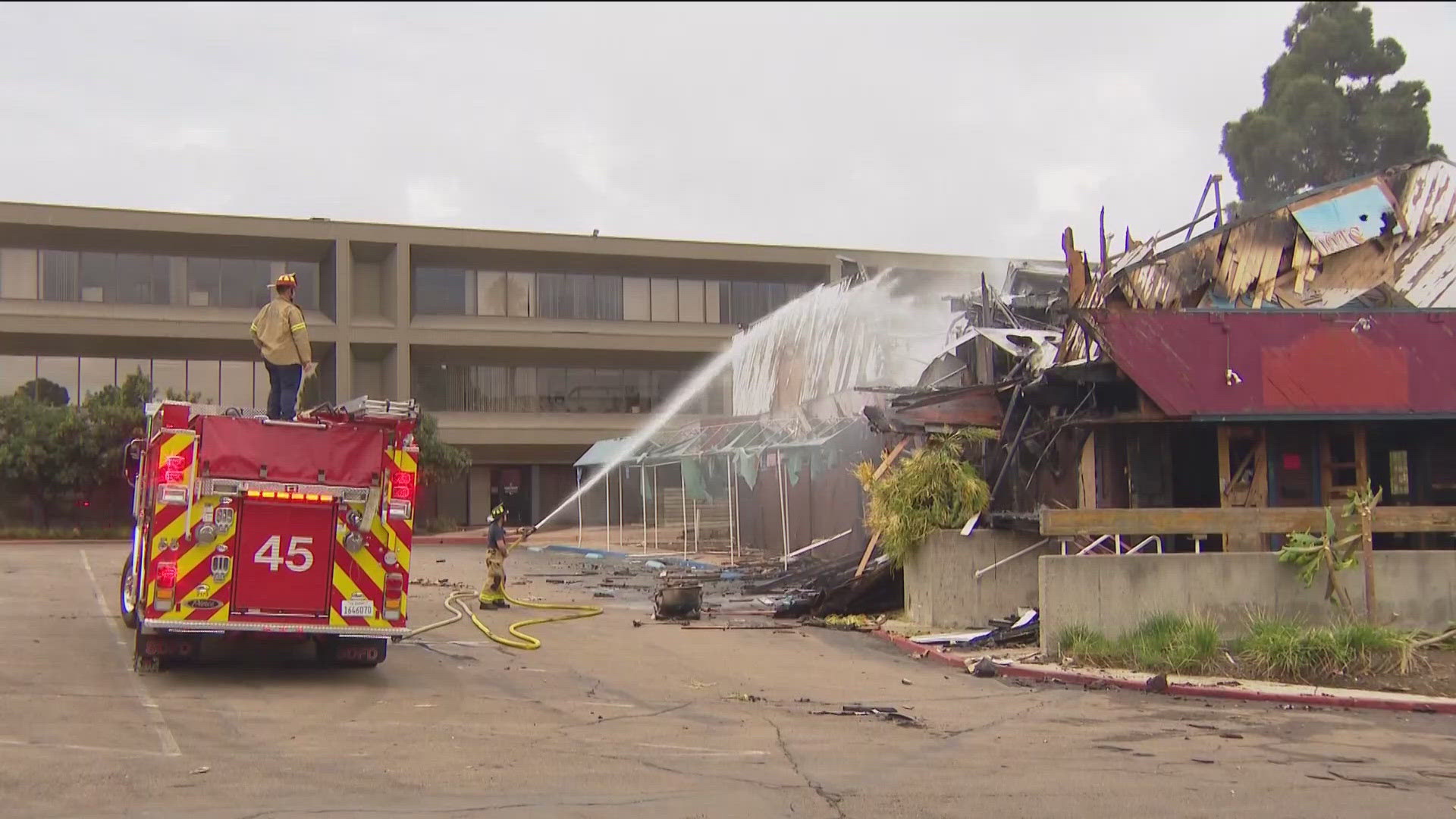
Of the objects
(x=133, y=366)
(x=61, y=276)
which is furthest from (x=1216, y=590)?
(x=61, y=276)

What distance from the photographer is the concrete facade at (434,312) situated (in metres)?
45.4

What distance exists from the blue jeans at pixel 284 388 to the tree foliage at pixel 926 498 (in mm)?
7269

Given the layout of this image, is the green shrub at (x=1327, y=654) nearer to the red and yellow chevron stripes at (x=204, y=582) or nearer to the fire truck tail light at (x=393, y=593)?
the fire truck tail light at (x=393, y=593)

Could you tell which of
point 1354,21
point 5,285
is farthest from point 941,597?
point 1354,21

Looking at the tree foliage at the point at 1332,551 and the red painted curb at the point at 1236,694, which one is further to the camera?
the tree foliage at the point at 1332,551

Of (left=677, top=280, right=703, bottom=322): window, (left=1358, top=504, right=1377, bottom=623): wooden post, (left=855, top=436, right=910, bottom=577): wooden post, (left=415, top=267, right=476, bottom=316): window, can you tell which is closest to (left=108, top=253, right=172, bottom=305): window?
(left=415, top=267, right=476, bottom=316): window

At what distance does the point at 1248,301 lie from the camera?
17.3 metres

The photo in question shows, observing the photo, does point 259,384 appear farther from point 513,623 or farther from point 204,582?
point 204,582

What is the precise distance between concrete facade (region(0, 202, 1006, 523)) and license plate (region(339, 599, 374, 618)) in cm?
3512

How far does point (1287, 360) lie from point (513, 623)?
10.00 m

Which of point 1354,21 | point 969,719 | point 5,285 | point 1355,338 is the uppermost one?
point 1354,21

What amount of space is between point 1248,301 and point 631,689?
1081cm

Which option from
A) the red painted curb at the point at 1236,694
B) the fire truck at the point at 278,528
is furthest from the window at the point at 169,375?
the red painted curb at the point at 1236,694

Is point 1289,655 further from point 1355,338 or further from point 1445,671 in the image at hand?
point 1355,338
